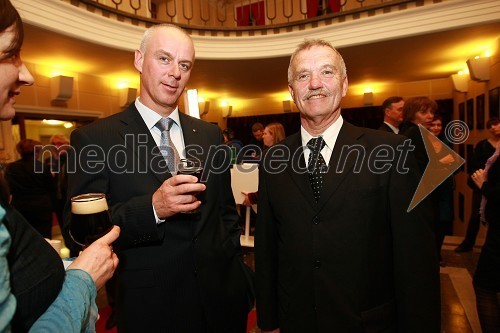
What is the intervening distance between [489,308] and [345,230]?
1.44 metres

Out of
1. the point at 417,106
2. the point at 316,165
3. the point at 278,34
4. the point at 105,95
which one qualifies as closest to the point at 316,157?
the point at 316,165

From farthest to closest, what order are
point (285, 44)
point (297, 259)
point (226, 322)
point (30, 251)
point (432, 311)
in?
point (285, 44) → point (226, 322) → point (297, 259) → point (432, 311) → point (30, 251)

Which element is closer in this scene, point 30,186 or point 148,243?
point 148,243

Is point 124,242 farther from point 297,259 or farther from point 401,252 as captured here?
point 401,252

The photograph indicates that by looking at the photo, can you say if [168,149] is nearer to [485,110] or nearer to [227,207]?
[227,207]

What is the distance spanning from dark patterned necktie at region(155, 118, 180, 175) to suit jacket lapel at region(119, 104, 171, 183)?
40 mm

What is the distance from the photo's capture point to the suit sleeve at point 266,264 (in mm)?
1426

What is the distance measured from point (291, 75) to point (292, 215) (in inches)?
24.3

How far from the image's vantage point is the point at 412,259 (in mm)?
1195

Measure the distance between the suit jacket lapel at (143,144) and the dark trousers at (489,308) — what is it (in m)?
1.99

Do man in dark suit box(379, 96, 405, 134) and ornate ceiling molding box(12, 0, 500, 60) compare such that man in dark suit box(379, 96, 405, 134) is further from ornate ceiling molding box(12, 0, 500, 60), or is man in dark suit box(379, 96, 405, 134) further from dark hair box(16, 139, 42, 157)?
dark hair box(16, 139, 42, 157)

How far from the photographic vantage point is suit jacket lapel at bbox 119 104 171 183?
1362 millimetres

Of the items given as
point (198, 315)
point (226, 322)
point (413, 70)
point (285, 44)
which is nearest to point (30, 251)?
point (198, 315)

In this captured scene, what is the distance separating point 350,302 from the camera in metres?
1.23
